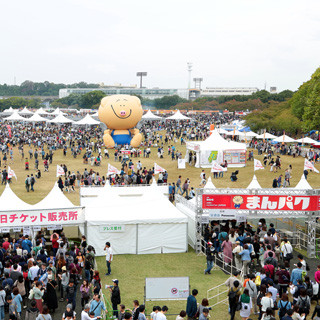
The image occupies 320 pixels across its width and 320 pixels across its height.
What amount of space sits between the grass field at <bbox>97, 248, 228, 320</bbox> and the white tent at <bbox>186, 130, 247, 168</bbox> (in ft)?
52.3

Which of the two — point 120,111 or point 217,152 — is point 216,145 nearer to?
point 217,152

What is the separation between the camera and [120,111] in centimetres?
3525

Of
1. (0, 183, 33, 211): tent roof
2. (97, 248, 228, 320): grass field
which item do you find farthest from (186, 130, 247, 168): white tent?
(0, 183, 33, 211): tent roof

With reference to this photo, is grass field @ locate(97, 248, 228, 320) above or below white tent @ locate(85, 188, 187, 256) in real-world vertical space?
below

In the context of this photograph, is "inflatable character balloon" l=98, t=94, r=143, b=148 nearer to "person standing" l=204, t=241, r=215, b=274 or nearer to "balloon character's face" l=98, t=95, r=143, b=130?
"balloon character's face" l=98, t=95, r=143, b=130

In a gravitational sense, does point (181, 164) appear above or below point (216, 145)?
below

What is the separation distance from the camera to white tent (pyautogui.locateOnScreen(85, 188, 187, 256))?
13477mm

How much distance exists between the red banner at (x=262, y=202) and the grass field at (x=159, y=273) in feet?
6.41

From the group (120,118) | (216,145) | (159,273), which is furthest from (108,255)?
(120,118)

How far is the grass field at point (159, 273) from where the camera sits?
10.4 metres

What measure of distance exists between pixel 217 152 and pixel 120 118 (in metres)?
9.77

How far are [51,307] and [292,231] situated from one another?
965 cm

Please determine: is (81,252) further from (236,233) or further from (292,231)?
(292,231)

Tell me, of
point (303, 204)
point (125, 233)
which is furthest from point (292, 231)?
point (125, 233)
